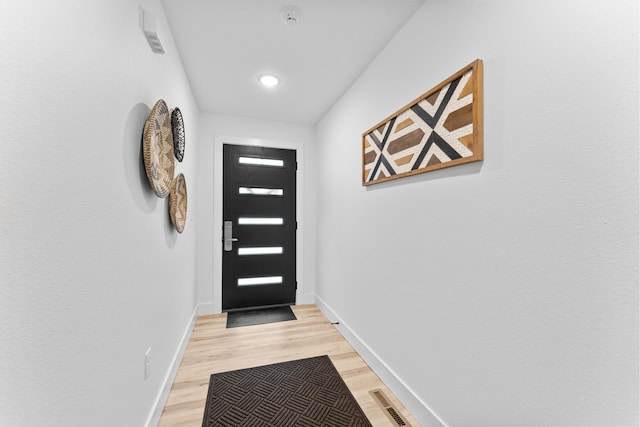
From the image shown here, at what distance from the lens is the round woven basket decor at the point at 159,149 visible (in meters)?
1.25

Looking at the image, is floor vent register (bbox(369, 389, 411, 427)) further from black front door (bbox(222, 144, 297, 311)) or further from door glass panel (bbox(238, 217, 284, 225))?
door glass panel (bbox(238, 217, 284, 225))

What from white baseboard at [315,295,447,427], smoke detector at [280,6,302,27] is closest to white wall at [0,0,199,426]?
smoke detector at [280,6,302,27]

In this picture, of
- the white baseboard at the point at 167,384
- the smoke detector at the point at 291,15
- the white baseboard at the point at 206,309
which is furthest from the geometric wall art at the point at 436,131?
the white baseboard at the point at 206,309

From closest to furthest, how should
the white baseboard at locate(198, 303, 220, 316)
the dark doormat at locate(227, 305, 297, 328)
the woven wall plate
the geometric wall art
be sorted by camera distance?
1. the geometric wall art
2. the woven wall plate
3. the dark doormat at locate(227, 305, 297, 328)
4. the white baseboard at locate(198, 303, 220, 316)

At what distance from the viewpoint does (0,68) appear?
535 mm

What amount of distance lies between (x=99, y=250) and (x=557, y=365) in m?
1.64

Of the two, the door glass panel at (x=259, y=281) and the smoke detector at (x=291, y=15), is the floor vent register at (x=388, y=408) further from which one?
the smoke detector at (x=291, y=15)

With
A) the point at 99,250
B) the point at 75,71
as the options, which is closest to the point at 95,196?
the point at 99,250

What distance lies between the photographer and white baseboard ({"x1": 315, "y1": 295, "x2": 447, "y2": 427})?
1452mm

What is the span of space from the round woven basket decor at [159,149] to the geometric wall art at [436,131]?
4.63 feet

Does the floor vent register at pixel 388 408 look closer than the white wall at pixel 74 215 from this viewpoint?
No

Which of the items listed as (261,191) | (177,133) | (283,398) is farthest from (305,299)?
(177,133)

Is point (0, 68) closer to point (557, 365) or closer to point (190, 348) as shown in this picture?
point (557, 365)

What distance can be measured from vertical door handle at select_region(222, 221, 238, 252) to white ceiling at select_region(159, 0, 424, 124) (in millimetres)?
1408
